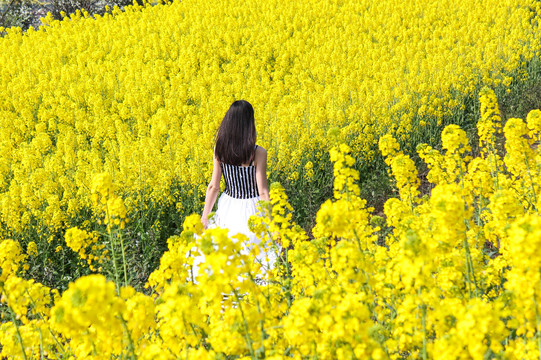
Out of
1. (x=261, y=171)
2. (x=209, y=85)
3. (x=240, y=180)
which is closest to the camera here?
(x=261, y=171)

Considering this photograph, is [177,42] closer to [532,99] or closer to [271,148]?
[271,148]

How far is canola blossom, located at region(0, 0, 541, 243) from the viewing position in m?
5.45

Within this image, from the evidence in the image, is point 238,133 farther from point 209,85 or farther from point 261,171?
point 209,85

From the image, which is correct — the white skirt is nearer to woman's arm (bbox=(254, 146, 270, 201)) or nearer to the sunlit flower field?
woman's arm (bbox=(254, 146, 270, 201))

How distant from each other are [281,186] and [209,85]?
600 cm

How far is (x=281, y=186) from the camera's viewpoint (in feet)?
10.3

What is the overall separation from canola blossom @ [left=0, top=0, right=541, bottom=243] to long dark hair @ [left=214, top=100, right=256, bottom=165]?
0.78 meters

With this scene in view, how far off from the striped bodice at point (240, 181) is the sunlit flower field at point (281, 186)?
521 millimetres

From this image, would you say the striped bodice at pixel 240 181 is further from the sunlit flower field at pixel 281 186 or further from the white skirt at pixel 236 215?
the sunlit flower field at pixel 281 186

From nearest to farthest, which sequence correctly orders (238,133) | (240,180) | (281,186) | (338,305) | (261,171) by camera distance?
(338,305) → (281,186) → (238,133) → (261,171) → (240,180)

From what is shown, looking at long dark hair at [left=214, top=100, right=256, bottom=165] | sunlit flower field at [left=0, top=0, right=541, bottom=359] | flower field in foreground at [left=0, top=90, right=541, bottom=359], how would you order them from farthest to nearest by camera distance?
1. long dark hair at [left=214, top=100, right=256, bottom=165]
2. sunlit flower field at [left=0, top=0, right=541, bottom=359]
3. flower field in foreground at [left=0, top=90, right=541, bottom=359]

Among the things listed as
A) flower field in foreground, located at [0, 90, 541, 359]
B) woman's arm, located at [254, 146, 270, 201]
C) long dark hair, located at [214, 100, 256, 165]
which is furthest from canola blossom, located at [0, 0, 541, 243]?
flower field in foreground, located at [0, 90, 541, 359]

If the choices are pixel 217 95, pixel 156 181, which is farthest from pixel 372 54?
pixel 156 181

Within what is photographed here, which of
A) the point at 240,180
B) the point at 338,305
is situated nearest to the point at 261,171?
the point at 240,180
